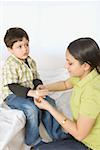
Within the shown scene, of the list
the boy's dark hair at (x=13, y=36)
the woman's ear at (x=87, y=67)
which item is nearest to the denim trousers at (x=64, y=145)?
the woman's ear at (x=87, y=67)

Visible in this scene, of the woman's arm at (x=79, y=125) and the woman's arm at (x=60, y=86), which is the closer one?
the woman's arm at (x=79, y=125)

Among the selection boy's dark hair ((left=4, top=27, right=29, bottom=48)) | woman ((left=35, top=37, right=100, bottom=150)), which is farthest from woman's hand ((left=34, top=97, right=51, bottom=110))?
boy's dark hair ((left=4, top=27, right=29, bottom=48))

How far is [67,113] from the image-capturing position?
1.57 meters

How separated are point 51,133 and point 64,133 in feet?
0.23

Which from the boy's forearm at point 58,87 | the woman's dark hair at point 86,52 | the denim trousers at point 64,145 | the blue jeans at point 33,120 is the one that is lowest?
the denim trousers at point 64,145

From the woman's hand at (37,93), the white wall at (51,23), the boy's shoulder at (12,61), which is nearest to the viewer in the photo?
the woman's hand at (37,93)

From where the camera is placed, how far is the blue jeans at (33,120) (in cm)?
144

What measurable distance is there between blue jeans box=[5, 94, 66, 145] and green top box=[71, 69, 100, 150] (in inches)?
7.9

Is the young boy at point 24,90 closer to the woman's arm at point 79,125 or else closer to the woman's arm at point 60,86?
the woman's arm at point 60,86

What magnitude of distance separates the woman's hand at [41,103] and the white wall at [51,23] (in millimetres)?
912

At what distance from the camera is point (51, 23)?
7.38 ft

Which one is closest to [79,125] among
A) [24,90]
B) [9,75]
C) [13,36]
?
[24,90]

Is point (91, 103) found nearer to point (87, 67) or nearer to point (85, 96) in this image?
point (85, 96)

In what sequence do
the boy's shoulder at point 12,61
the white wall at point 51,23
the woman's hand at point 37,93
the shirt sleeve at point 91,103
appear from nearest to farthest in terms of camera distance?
1. the shirt sleeve at point 91,103
2. the woman's hand at point 37,93
3. the boy's shoulder at point 12,61
4. the white wall at point 51,23
